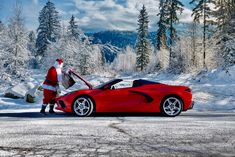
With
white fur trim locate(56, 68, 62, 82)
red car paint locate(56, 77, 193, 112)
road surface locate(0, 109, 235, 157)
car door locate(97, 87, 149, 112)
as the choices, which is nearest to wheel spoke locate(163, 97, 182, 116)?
red car paint locate(56, 77, 193, 112)

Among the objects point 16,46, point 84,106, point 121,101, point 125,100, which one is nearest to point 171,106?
point 125,100

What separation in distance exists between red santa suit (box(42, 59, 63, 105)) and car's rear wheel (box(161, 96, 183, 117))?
3420 millimetres

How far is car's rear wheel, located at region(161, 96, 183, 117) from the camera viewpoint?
10219mm

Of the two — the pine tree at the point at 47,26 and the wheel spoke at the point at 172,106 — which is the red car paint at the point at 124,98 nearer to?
the wheel spoke at the point at 172,106

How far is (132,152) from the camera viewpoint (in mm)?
5008

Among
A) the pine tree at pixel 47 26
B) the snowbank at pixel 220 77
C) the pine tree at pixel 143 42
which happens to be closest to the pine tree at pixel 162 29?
the pine tree at pixel 143 42

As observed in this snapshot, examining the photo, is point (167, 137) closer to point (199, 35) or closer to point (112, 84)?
point (112, 84)

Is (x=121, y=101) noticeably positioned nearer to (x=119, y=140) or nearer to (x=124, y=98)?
(x=124, y=98)

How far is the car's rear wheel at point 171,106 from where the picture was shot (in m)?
10.2

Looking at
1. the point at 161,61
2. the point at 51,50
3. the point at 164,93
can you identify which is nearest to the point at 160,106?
the point at 164,93

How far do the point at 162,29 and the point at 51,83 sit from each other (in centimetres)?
5032

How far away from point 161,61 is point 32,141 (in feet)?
188

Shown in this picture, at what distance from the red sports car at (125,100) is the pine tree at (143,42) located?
54.5 m

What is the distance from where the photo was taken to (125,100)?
33.5ft
